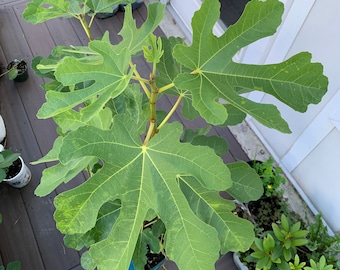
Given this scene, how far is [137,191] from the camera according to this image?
3.14 ft

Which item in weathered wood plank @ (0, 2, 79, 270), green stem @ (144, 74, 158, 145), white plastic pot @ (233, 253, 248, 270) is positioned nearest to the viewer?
green stem @ (144, 74, 158, 145)

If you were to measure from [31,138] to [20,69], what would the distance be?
0.48 meters

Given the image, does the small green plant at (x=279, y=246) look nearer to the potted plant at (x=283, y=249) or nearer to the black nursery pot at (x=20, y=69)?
the potted plant at (x=283, y=249)

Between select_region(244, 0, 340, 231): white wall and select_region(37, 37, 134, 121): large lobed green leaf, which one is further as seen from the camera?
select_region(244, 0, 340, 231): white wall

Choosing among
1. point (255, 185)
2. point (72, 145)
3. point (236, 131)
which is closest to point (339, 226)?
point (236, 131)

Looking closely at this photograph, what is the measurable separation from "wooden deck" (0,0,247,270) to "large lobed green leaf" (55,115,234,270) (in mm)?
1083

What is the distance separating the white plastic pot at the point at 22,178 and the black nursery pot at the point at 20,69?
0.62 metres

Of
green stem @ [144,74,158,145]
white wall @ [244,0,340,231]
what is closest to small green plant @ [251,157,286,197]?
white wall @ [244,0,340,231]

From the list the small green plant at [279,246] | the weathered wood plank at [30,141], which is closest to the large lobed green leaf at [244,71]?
the small green plant at [279,246]

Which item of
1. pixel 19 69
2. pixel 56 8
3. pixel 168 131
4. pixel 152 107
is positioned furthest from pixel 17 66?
pixel 168 131

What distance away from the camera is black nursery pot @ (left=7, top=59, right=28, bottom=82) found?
2.45 meters

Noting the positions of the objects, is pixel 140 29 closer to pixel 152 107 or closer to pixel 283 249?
pixel 152 107

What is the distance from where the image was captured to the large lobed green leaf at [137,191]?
3.04 feet

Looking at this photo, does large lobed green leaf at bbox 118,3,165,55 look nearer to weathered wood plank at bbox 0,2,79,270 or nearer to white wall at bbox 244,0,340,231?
white wall at bbox 244,0,340,231
